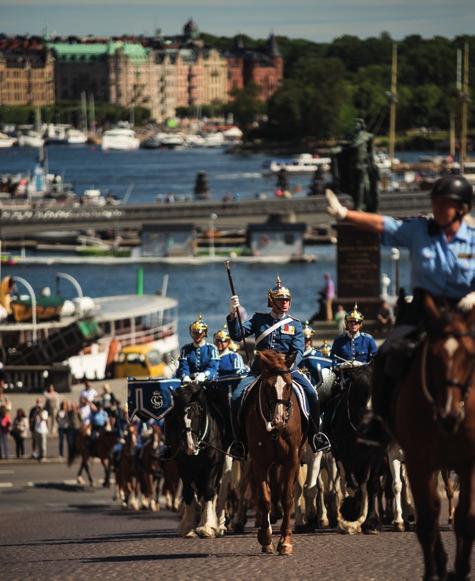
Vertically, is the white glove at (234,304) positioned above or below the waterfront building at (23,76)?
above

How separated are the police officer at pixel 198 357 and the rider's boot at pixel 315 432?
1.13 m

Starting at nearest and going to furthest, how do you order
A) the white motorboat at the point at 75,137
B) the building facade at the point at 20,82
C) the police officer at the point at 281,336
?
the police officer at the point at 281,336, the building facade at the point at 20,82, the white motorboat at the point at 75,137

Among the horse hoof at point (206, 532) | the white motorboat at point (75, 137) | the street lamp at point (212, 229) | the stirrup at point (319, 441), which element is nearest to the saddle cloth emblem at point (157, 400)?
the horse hoof at point (206, 532)

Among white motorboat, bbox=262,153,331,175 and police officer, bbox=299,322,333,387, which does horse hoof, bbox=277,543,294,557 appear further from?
white motorboat, bbox=262,153,331,175

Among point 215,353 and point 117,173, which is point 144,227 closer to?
point 117,173

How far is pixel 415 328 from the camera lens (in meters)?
9.46

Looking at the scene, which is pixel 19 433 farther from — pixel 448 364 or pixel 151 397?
pixel 448 364

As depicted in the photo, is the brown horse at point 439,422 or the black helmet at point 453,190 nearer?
the brown horse at point 439,422

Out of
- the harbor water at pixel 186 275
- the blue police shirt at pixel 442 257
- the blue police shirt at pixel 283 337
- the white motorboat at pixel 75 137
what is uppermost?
the blue police shirt at pixel 442 257

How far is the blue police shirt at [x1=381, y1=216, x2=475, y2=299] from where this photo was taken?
9.32m

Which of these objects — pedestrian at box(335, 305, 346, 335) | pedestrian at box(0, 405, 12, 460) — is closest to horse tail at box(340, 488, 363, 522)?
pedestrian at box(0, 405, 12, 460)

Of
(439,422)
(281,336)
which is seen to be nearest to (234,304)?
(281,336)

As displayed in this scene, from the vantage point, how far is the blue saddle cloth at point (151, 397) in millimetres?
15562

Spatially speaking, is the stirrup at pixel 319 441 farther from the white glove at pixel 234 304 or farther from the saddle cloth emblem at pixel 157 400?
the saddle cloth emblem at pixel 157 400
